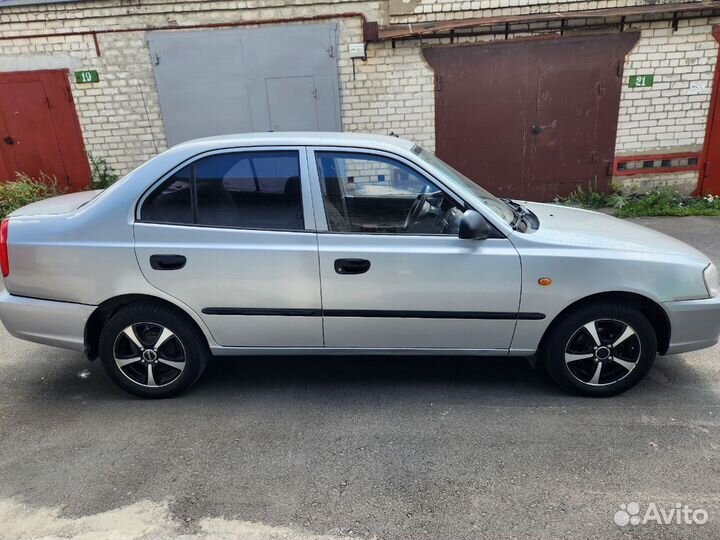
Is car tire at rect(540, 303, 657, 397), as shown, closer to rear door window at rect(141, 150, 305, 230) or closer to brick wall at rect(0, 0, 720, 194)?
rear door window at rect(141, 150, 305, 230)

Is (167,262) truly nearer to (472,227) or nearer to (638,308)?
(472,227)

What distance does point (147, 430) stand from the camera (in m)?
3.16

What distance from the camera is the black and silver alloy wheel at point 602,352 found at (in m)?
3.22

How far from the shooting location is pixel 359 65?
8.19 m

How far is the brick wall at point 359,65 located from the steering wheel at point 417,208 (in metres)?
5.57

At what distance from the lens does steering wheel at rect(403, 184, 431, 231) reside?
3.21 m

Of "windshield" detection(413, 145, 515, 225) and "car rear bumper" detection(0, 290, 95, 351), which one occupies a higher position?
"windshield" detection(413, 145, 515, 225)

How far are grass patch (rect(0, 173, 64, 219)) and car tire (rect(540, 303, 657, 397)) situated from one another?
7.73m

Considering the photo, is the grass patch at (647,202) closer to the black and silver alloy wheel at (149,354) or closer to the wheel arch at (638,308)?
the wheel arch at (638,308)

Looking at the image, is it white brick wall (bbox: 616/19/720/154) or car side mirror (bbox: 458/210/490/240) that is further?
white brick wall (bbox: 616/19/720/154)

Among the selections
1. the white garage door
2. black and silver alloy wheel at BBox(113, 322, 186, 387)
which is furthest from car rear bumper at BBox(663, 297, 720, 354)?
the white garage door

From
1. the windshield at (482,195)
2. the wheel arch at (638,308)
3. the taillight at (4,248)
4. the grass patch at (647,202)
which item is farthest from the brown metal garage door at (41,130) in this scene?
the wheel arch at (638,308)

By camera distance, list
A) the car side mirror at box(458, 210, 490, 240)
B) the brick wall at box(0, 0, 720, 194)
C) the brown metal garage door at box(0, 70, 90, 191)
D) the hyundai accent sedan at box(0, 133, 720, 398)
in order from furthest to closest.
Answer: the brown metal garage door at box(0, 70, 90, 191)
the brick wall at box(0, 0, 720, 194)
the hyundai accent sedan at box(0, 133, 720, 398)
the car side mirror at box(458, 210, 490, 240)

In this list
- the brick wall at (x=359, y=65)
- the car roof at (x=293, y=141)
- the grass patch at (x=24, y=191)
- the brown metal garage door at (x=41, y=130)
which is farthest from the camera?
the brown metal garage door at (x=41, y=130)
